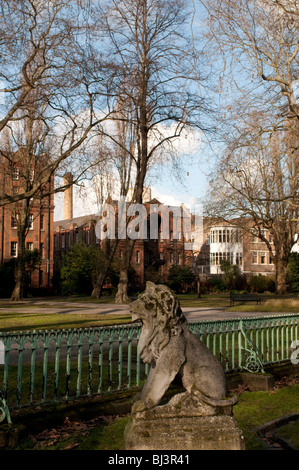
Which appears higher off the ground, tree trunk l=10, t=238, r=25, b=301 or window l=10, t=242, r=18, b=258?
window l=10, t=242, r=18, b=258

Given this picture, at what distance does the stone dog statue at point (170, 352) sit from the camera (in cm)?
408

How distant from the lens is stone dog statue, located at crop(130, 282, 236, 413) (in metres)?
4.08

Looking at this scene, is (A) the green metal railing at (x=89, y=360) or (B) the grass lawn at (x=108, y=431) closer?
(B) the grass lawn at (x=108, y=431)

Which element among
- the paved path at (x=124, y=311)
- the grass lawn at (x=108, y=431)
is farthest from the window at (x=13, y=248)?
the grass lawn at (x=108, y=431)

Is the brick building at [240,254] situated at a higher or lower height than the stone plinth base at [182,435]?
higher

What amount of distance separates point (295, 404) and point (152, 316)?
4103mm

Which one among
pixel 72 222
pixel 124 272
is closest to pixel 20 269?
pixel 124 272

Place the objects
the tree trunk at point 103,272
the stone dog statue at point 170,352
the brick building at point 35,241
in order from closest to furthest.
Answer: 1. the stone dog statue at point 170,352
2. the tree trunk at point 103,272
3. the brick building at point 35,241

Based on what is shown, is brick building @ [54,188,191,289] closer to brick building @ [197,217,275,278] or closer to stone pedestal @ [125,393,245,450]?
brick building @ [197,217,275,278]

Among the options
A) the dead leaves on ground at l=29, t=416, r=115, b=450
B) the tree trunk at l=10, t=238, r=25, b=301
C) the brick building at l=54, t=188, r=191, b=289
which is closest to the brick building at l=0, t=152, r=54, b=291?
the brick building at l=54, t=188, r=191, b=289

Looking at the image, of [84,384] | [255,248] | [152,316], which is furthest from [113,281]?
[152,316]

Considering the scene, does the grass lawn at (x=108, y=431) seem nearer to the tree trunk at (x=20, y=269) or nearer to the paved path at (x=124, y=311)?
the paved path at (x=124, y=311)

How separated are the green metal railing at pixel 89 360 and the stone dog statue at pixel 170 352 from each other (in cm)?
146

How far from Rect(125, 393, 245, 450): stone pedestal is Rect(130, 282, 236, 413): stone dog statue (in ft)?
0.43
